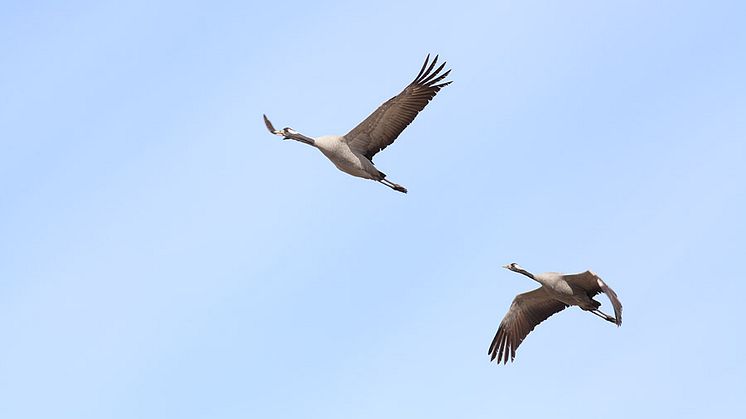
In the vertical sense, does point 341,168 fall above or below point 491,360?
above

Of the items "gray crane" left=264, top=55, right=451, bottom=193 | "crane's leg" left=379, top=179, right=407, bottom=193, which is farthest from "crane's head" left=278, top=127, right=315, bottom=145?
"crane's leg" left=379, top=179, right=407, bottom=193

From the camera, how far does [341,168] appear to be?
27.4 m

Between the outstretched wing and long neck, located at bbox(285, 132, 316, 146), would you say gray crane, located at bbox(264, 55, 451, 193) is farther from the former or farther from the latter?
the outstretched wing

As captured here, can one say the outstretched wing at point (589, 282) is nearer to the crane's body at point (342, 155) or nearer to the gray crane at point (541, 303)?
the gray crane at point (541, 303)

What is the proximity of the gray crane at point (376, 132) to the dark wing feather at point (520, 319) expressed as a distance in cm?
470

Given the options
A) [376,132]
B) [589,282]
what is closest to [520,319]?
[589,282]

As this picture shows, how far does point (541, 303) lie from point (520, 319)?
0.71m

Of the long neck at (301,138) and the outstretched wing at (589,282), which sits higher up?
the long neck at (301,138)

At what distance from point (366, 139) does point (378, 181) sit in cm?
123

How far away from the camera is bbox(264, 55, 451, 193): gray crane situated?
26875mm

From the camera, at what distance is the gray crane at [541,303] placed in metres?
26.9

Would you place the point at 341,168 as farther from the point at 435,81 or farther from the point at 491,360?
the point at 491,360

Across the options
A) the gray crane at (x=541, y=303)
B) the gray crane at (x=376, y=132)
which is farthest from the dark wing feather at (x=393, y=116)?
the gray crane at (x=541, y=303)

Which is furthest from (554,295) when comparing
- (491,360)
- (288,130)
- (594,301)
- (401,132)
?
(288,130)
